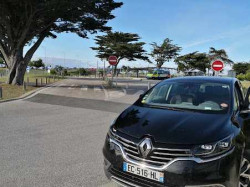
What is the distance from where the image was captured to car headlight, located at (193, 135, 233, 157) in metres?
2.50

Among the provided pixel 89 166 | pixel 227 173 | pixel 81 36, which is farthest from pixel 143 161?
pixel 81 36

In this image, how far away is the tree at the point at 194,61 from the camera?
57.1 meters

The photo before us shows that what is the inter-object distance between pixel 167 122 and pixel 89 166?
1.89 meters

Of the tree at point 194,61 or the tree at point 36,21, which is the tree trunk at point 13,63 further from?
the tree at point 194,61

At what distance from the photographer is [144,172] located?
8.60 ft

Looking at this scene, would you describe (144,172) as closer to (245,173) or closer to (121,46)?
(245,173)

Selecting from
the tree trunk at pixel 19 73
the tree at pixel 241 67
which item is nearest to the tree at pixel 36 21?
the tree trunk at pixel 19 73

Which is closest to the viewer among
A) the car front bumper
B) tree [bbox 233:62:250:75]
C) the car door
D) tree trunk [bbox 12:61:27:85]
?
the car front bumper

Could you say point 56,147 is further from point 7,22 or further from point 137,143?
point 7,22

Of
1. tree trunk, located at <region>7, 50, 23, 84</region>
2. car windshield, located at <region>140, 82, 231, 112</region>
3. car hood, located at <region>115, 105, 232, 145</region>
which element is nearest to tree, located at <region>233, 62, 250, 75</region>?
tree trunk, located at <region>7, 50, 23, 84</region>

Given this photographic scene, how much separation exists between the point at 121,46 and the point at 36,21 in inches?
1437

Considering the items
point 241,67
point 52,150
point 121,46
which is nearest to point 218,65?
point 52,150

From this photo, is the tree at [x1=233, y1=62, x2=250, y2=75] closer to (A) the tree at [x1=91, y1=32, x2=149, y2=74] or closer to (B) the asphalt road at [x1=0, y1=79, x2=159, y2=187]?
(A) the tree at [x1=91, y1=32, x2=149, y2=74]

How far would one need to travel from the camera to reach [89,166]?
13.8 ft
